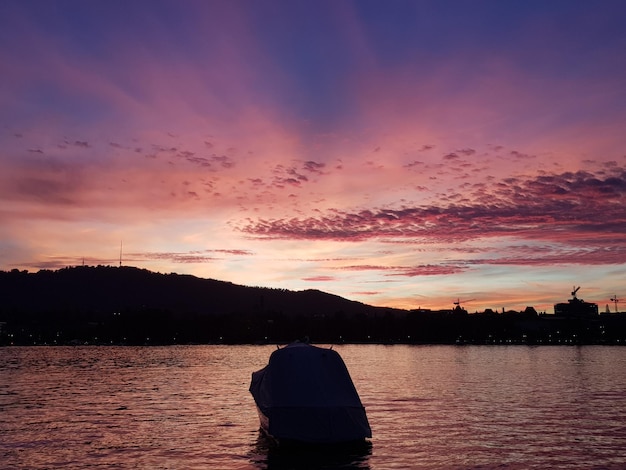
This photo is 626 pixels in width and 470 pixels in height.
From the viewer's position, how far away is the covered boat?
3791 cm

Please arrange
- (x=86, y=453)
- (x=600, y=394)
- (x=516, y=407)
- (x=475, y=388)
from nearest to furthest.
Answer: (x=86, y=453), (x=516, y=407), (x=600, y=394), (x=475, y=388)

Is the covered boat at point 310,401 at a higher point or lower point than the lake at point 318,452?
higher

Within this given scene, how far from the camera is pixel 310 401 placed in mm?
38656

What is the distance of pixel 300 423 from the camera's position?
38125mm

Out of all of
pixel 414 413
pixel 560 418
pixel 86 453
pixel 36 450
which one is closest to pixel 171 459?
pixel 86 453

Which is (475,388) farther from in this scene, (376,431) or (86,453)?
(86,453)

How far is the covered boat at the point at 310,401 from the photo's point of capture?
3791 cm

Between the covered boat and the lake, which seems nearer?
the covered boat

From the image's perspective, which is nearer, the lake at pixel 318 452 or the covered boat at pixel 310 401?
the covered boat at pixel 310 401

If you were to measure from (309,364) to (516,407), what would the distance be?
111 ft

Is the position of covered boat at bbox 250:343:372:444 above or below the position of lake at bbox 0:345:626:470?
above

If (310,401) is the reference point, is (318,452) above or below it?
below

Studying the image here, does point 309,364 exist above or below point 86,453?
above

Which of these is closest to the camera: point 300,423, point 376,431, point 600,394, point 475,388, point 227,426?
point 300,423
